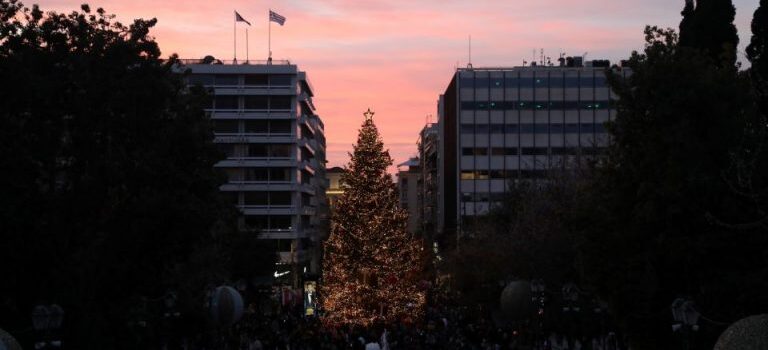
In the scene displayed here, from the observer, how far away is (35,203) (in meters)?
34.7

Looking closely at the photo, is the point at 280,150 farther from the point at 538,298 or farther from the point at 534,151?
the point at 538,298

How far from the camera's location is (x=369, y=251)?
7681 centimetres

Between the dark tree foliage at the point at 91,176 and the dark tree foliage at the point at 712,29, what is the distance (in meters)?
14.9

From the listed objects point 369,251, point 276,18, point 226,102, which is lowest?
point 369,251

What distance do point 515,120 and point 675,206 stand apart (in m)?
88.2

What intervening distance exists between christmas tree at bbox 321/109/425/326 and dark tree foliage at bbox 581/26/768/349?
38839 mm

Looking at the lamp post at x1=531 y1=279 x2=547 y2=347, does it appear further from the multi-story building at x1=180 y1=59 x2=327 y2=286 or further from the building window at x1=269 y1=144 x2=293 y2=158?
the building window at x1=269 y1=144 x2=293 y2=158

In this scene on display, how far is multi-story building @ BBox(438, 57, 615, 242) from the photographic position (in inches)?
4811

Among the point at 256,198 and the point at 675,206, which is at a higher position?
the point at 256,198

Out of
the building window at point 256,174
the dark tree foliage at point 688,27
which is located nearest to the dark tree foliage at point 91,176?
the dark tree foliage at point 688,27

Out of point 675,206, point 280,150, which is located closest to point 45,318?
point 675,206

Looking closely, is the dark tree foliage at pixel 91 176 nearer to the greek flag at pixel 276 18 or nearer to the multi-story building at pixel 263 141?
the greek flag at pixel 276 18

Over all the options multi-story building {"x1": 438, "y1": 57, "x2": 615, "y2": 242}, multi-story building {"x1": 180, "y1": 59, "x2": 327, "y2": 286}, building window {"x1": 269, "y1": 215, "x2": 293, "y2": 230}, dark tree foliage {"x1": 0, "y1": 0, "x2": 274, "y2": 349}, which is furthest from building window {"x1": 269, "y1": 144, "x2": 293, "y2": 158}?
dark tree foliage {"x1": 0, "y1": 0, "x2": 274, "y2": 349}

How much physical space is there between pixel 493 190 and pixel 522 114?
308 inches
